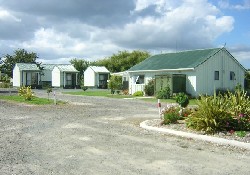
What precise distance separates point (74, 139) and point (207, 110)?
4.66m

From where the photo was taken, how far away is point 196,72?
33.1m

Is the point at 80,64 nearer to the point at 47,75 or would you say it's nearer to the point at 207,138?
the point at 47,75

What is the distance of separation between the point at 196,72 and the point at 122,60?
45503 mm

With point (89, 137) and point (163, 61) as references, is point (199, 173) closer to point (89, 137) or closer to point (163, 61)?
point (89, 137)

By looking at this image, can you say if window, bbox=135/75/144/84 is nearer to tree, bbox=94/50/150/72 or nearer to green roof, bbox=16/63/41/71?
green roof, bbox=16/63/41/71

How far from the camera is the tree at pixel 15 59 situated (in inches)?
3125

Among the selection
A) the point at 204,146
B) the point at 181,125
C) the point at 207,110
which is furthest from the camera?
the point at 181,125

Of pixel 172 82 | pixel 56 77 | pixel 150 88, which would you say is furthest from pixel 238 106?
pixel 56 77

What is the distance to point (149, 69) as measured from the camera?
38062 mm

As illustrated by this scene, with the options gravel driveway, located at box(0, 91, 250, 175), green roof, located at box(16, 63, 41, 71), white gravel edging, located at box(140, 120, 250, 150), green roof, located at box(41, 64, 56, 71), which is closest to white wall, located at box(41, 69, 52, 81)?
green roof, located at box(41, 64, 56, 71)

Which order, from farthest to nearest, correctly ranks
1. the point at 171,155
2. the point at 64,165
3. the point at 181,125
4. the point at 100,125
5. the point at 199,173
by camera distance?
the point at 100,125
the point at 181,125
the point at 171,155
the point at 64,165
the point at 199,173

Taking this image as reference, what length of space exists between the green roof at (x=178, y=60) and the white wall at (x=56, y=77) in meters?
22.3

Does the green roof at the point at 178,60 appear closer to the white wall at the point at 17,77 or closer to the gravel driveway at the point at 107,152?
the gravel driveway at the point at 107,152

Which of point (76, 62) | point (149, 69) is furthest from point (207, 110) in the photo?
point (76, 62)
